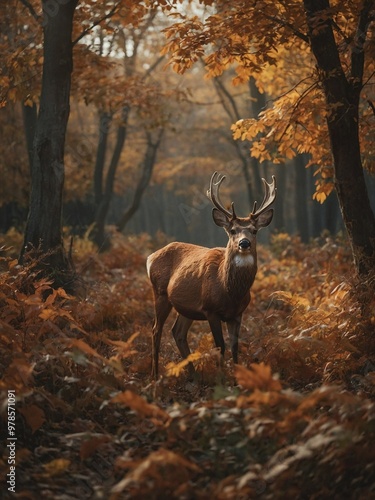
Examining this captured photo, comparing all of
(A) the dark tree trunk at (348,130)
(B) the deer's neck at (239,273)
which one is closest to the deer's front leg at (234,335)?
(B) the deer's neck at (239,273)

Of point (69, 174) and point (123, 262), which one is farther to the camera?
point (69, 174)

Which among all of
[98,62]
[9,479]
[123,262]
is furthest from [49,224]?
[123,262]

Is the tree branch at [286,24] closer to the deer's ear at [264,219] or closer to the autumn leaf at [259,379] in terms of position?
the deer's ear at [264,219]

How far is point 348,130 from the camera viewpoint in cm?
838

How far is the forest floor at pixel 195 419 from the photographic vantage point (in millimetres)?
4398

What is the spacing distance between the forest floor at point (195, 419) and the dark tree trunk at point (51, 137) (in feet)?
5.65

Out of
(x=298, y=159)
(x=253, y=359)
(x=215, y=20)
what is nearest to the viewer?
(x=253, y=359)

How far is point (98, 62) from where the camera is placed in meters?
12.4

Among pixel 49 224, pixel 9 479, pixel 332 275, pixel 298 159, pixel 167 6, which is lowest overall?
pixel 9 479

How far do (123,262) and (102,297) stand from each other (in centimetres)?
620

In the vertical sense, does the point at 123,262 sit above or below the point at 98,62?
below

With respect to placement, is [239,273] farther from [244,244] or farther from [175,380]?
[175,380]

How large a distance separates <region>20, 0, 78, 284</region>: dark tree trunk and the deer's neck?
3.21m

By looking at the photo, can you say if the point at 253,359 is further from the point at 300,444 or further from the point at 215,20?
the point at 215,20
